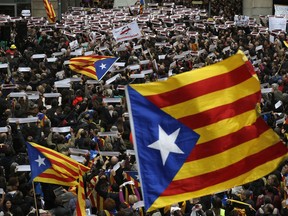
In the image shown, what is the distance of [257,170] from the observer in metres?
12.1

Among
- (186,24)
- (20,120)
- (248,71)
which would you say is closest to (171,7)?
(186,24)

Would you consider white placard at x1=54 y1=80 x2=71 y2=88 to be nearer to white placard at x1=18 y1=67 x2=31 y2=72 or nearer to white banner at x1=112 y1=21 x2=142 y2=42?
white placard at x1=18 y1=67 x2=31 y2=72

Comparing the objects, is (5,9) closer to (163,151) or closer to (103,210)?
(103,210)

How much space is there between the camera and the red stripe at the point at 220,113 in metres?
12.0

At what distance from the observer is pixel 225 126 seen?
12.1 meters

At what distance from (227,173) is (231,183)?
5.1 inches

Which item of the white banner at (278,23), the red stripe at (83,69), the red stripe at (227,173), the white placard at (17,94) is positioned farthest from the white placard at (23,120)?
the white banner at (278,23)

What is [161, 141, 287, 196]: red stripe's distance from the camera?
11.8 meters

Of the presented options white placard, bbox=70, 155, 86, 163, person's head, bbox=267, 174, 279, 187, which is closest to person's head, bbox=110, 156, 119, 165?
white placard, bbox=70, 155, 86, 163

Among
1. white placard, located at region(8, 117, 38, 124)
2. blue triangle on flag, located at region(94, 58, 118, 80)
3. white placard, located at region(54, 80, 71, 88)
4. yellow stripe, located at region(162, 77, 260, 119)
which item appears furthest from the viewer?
blue triangle on flag, located at region(94, 58, 118, 80)

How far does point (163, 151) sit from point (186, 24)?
31331 millimetres

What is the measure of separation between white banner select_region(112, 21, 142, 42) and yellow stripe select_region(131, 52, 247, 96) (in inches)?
833

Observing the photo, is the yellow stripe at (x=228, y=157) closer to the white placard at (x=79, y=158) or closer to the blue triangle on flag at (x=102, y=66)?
the white placard at (x=79, y=158)

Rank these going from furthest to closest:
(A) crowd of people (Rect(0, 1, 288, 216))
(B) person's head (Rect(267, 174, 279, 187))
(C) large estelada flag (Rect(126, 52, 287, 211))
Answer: (B) person's head (Rect(267, 174, 279, 187))
(A) crowd of people (Rect(0, 1, 288, 216))
(C) large estelada flag (Rect(126, 52, 287, 211))
